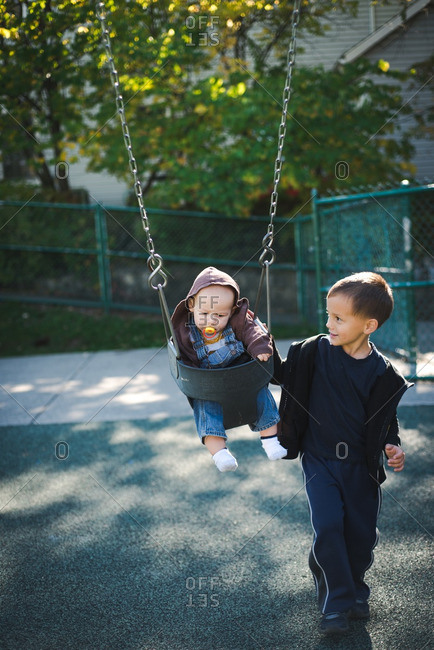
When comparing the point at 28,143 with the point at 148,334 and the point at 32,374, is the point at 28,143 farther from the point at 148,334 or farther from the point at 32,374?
the point at 32,374

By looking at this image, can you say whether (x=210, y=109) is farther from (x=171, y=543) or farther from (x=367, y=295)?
(x=367, y=295)

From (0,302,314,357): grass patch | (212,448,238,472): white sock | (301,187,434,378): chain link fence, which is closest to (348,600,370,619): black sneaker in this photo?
(212,448,238,472): white sock

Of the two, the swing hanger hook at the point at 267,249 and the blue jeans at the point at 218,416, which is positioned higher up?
the swing hanger hook at the point at 267,249

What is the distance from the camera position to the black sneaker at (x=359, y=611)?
2.61m

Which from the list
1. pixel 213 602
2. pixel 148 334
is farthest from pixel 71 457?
pixel 148 334

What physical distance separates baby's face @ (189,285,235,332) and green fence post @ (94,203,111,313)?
293 inches

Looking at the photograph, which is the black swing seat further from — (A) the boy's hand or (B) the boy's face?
(A) the boy's hand

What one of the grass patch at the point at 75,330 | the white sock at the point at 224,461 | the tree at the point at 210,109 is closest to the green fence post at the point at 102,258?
the grass patch at the point at 75,330

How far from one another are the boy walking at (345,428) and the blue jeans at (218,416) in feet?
0.25

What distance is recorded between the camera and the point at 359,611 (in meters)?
2.61

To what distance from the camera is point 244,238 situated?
33.3ft

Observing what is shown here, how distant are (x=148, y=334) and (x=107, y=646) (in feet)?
21.5

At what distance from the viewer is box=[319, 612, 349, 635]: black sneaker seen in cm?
245

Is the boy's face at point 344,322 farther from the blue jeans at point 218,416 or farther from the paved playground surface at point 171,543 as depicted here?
the paved playground surface at point 171,543
